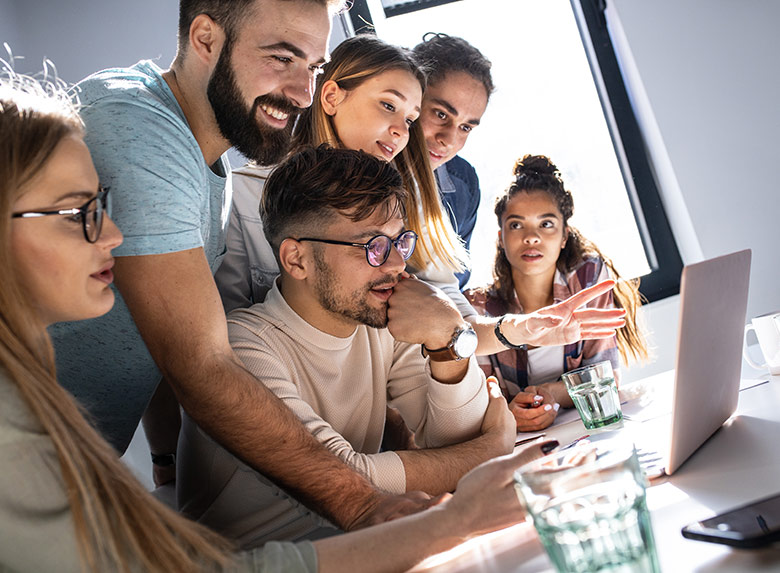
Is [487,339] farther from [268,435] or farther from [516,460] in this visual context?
[516,460]

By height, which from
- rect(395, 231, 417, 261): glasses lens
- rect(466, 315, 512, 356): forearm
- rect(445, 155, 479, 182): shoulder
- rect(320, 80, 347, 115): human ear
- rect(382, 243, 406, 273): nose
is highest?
rect(320, 80, 347, 115): human ear

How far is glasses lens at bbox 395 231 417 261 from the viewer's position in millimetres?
1595

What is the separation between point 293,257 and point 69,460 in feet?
2.81

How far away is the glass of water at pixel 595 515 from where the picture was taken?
65 cm

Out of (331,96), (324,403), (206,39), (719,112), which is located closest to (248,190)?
→ (331,96)

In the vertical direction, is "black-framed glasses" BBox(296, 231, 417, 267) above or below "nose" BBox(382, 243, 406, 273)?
above

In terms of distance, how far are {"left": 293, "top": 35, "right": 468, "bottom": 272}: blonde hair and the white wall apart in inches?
70.3

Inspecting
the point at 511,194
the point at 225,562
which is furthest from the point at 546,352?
the point at 225,562

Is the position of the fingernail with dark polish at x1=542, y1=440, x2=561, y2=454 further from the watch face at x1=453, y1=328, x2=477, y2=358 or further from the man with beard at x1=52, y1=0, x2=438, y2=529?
the watch face at x1=453, y1=328, x2=477, y2=358

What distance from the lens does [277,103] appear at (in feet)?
5.04

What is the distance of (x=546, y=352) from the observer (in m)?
2.35

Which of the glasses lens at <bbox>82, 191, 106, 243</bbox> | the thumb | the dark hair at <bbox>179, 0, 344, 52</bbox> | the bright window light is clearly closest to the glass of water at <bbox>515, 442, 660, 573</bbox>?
the thumb

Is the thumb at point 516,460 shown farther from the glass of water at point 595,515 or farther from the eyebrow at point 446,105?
the eyebrow at point 446,105

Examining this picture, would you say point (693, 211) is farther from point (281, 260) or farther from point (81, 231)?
point (81, 231)
